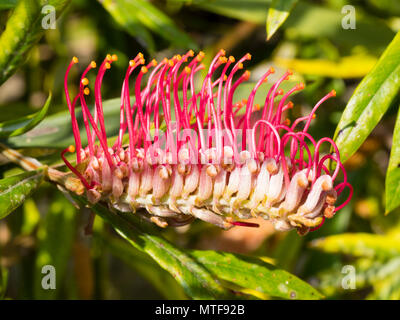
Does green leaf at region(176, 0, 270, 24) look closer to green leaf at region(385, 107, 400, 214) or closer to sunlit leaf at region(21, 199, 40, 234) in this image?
green leaf at region(385, 107, 400, 214)

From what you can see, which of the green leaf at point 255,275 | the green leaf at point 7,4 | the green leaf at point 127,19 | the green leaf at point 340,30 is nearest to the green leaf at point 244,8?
the green leaf at point 340,30

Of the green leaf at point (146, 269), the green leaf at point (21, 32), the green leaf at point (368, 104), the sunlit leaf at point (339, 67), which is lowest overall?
the green leaf at point (146, 269)

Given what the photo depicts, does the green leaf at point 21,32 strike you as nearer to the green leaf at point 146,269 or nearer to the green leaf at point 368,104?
the green leaf at point 368,104

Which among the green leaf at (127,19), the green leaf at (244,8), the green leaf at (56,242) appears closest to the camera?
the green leaf at (127,19)

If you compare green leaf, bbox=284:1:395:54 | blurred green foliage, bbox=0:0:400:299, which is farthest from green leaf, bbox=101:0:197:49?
green leaf, bbox=284:1:395:54

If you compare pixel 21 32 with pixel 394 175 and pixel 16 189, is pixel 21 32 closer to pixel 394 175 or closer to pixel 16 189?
pixel 16 189
